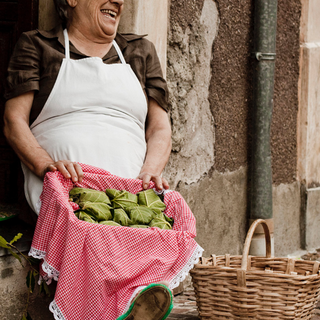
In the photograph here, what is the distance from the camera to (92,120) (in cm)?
266

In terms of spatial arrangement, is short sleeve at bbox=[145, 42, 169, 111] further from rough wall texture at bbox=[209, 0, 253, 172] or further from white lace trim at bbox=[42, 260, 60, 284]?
white lace trim at bbox=[42, 260, 60, 284]

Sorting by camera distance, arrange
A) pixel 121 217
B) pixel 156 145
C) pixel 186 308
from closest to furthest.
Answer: pixel 121 217
pixel 156 145
pixel 186 308

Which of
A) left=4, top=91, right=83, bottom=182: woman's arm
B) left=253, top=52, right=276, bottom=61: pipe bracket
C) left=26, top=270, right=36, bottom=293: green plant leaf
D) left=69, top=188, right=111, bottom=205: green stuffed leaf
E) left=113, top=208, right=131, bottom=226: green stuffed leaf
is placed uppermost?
left=253, top=52, right=276, bottom=61: pipe bracket

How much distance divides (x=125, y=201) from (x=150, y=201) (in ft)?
0.44

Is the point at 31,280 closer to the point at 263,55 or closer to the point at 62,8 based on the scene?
the point at 62,8

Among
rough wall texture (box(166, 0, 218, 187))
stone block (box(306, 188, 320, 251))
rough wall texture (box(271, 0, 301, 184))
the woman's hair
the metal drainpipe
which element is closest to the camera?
the woman's hair

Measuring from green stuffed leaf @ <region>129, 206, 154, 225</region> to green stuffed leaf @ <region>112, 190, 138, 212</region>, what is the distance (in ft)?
0.13

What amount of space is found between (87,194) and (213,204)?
1.83m

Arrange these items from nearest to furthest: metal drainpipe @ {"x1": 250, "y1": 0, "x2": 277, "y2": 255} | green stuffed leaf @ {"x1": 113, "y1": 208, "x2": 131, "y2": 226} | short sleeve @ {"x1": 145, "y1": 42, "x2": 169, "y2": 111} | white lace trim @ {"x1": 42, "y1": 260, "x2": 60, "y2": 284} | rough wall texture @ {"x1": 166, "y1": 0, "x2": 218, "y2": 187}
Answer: white lace trim @ {"x1": 42, "y1": 260, "x2": 60, "y2": 284}, green stuffed leaf @ {"x1": 113, "y1": 208, "x2": 131, "y2": 226}, short sleeve @ {"x1": 145, "y1": 42, "x2": 169, "y2": 111}, rough wall texture @ {"x1": 166, "y1": 0, "x2": 218, "y2": 187}, metal drainpipe @ {"x1": 250, "y1": 0, "x2": 277, "y2": 255}

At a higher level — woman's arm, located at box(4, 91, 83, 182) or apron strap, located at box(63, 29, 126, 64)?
apron strap, located at box(63, 29, 126, 64)

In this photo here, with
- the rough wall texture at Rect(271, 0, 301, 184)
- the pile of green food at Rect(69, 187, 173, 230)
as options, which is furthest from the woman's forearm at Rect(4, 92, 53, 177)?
the rough wall texture at Rect(271, 0, 301, 184)

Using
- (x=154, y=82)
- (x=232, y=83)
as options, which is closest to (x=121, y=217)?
(x=154, y=82)

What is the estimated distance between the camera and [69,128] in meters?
2.60

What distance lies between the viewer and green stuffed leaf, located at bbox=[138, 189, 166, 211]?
2396mm
